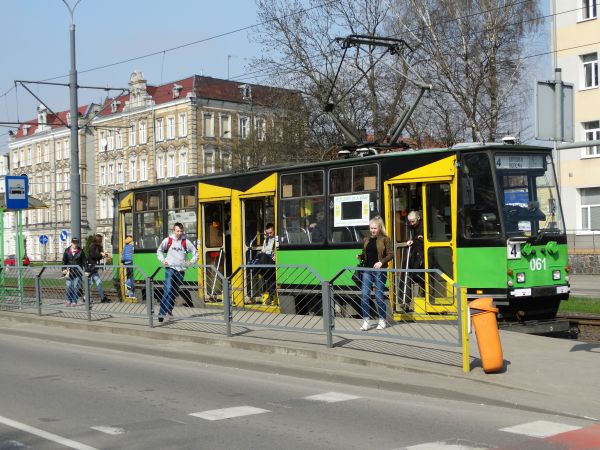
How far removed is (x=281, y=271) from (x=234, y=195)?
4358 millimetres

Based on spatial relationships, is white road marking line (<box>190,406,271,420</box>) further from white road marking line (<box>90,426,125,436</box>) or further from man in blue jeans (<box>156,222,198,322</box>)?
man in blue jeans (<box>156,222,198,322</box>)

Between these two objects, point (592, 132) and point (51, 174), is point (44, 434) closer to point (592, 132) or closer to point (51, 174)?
point (592, 132)

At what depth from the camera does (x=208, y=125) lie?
73375 millimetres

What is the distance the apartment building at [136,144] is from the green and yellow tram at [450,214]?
45837 mm

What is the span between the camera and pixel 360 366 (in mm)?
10773

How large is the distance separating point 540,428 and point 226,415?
297 cm

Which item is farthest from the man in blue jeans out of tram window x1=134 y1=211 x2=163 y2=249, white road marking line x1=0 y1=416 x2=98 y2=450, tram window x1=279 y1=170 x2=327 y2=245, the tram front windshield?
white road marking line x1=0 y1=416 x2=98 y2=450

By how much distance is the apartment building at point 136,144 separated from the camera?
7275 centimetres

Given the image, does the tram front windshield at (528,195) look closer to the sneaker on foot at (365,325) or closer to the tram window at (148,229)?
the sneaker on foot at (365,325)

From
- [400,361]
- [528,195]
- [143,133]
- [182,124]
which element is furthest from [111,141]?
[400,361]

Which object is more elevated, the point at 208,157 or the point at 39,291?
the point at 208,157

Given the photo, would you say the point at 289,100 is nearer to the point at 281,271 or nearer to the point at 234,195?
the point at 234,195

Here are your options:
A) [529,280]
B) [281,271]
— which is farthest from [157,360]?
[529,280]

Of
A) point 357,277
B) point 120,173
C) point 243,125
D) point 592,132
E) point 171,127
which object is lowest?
point 357,277
